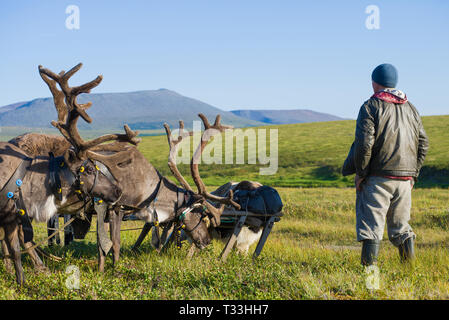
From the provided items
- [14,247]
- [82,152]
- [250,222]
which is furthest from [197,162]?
[14,247]

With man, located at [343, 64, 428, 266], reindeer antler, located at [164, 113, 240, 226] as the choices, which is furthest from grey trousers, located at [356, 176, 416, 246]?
reindeer antler, located at [164, 113, 240, 226]

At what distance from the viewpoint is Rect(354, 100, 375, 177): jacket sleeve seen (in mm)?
6102

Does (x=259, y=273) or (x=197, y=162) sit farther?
(x=197, y=162)

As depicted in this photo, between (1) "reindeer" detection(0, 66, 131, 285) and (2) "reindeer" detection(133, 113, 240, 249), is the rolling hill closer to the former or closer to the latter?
(2) "reindeer" detection(133, 113, 240, 249)

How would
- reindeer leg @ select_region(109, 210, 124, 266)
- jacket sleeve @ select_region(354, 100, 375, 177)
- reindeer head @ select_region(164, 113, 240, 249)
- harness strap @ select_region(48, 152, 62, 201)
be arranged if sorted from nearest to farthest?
jacket sleeve @ select_region(354, 100, 375, 177)
harness strap @ select_region(48, 152, 62, 201)
reindeer leg @ select_region(109, 210, 124, 266)
reindeer head @ select_region(164, 113, 240, 249)

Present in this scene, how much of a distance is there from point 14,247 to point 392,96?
5348 mm

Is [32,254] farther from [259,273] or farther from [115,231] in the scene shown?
[259,273]

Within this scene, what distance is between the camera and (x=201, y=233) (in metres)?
7.95

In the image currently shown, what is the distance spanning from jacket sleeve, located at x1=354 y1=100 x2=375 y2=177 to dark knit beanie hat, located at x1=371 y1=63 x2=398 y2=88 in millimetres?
401

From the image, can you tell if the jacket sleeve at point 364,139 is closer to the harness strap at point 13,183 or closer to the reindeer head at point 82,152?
the reindeer head at point 82,152

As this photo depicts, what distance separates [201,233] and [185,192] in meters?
0.73

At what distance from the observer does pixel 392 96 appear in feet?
20.5

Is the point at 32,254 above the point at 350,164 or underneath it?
underneath
